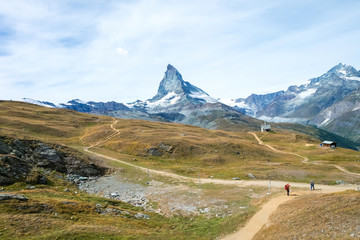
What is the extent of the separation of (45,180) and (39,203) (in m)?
18.6

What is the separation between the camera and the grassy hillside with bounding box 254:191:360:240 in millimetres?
21750

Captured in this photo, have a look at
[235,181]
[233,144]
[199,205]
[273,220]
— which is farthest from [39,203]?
[233,144]

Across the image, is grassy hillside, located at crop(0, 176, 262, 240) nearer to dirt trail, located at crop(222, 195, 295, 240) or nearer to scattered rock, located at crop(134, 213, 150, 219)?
scattered rock, located at crop(134, 213, 150, 219)

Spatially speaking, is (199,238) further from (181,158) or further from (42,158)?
(181,158)

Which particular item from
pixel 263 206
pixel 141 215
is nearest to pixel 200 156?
pixel 263 206

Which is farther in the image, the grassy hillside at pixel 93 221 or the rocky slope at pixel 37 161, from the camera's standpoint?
the rocky slope at pixel 37 161

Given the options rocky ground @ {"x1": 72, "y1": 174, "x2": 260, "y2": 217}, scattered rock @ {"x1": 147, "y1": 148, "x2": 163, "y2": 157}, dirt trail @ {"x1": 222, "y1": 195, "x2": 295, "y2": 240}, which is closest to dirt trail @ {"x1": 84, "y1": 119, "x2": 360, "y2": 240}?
dirt trail @ {"x1": 222, "y1": 195, "x2": 295, "y2": 240}

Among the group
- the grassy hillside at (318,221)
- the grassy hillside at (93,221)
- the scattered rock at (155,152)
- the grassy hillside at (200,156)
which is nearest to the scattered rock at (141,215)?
A: the grassy hillside at (93,221)

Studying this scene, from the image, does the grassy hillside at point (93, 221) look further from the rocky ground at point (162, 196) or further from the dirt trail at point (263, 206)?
the rocky ground at point (162, 196)

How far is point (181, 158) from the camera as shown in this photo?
87438 millimetres

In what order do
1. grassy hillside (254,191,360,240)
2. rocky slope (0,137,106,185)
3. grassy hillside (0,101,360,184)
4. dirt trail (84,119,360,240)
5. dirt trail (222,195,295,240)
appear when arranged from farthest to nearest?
1. grassy hillside (0,101,360,184)
2. rocky slope (0,137,106,185)
3. dirt trail (84,119,360,240)
4. dirt trail (222,195,295,240)
5. grassy hillside (254,191,360,240)

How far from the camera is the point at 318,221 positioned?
2500 centimetres

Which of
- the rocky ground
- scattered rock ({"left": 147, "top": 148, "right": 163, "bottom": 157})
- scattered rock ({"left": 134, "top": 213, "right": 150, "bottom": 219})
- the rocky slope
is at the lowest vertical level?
the rocky ground

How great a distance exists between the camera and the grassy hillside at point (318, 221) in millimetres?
21750
